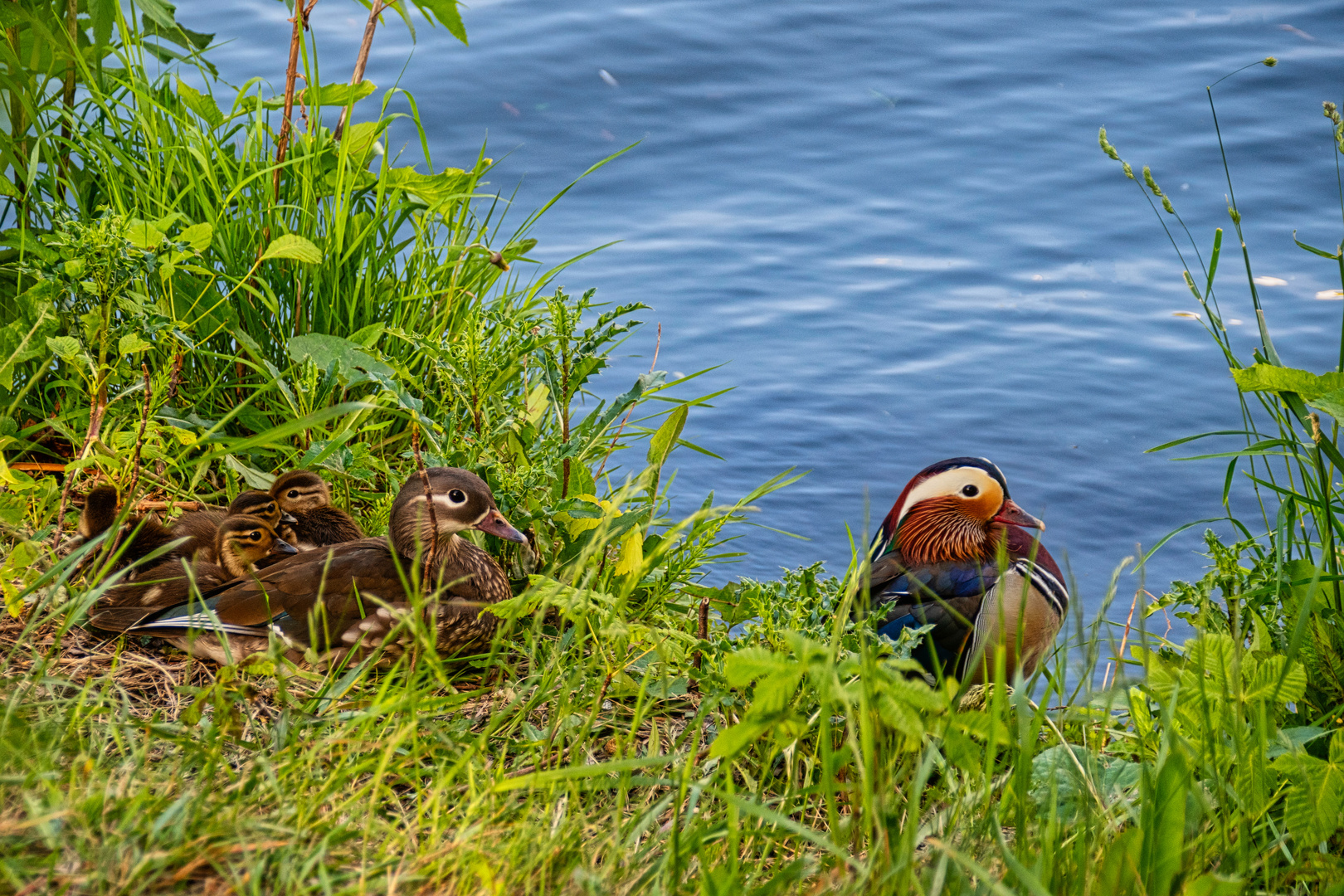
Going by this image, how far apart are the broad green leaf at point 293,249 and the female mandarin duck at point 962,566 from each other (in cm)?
210

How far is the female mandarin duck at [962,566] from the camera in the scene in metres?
4.32

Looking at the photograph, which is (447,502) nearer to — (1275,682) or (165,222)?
(165,222)

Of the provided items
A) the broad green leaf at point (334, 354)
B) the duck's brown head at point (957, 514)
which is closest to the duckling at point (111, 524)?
the broad green leaf at point (334, 354)

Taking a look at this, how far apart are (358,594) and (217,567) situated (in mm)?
529

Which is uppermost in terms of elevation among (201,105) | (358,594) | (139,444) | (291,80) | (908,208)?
(908,208)

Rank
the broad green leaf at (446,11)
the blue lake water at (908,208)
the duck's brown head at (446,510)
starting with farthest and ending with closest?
the blue lake water at (908,208)
the broad green leaf at (446,11)
the duck's brown head at (446,510)

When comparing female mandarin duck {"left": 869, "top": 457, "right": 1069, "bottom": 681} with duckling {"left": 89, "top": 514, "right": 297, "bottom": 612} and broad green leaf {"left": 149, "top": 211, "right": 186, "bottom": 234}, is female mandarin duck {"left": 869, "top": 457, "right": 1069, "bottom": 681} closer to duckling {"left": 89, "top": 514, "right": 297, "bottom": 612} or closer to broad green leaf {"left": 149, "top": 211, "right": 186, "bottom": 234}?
duckling {"left": 89, "top": 514, "right": 297, "bottom": 612}

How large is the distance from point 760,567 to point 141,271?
3308 millimetres

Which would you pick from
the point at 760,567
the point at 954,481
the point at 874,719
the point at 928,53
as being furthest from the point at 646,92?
the point at 874,719

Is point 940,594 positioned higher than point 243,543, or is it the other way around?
point 940,594

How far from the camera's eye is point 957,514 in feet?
15.3

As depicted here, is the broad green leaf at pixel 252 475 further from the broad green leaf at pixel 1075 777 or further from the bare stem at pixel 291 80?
the broad green leaf at pixel 1075 777

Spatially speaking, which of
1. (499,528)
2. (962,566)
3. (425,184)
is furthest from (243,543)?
(962,566)

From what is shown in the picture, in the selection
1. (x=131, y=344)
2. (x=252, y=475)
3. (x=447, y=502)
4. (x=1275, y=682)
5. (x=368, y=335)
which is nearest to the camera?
(x=1275, y=682)
